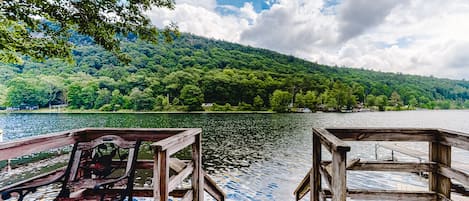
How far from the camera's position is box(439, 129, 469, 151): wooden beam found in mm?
2008

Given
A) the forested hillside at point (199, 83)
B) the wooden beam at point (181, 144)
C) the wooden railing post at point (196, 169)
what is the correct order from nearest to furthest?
1. the wooden beam at point (181, 144)
2. the wooden railing post at point (196, 169)
3. the forested hillside at point (199, 83)

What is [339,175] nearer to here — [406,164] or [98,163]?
[406,164]

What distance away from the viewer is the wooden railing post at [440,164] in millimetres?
2260

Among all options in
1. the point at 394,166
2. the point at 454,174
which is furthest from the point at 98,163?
the point at 454,174

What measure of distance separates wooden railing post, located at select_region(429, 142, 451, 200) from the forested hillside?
5704cm

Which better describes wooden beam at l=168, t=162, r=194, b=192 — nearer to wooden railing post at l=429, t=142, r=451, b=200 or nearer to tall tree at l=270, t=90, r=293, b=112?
wooden railing post at l=429, t=142, r=451, b=200

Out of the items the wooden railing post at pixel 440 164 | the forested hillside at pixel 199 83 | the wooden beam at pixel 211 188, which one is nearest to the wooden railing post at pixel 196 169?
the wooden beam at pixel 211 188

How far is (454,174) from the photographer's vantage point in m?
2.09

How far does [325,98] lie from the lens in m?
71.4

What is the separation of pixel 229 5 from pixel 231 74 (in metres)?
19.6

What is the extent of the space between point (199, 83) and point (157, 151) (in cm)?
6921

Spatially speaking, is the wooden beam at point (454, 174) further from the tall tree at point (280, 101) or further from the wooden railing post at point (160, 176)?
the tall tree at point (280, 101)

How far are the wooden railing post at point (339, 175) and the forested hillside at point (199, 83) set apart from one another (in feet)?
187

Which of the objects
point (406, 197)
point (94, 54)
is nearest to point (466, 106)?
point (406, 197)
